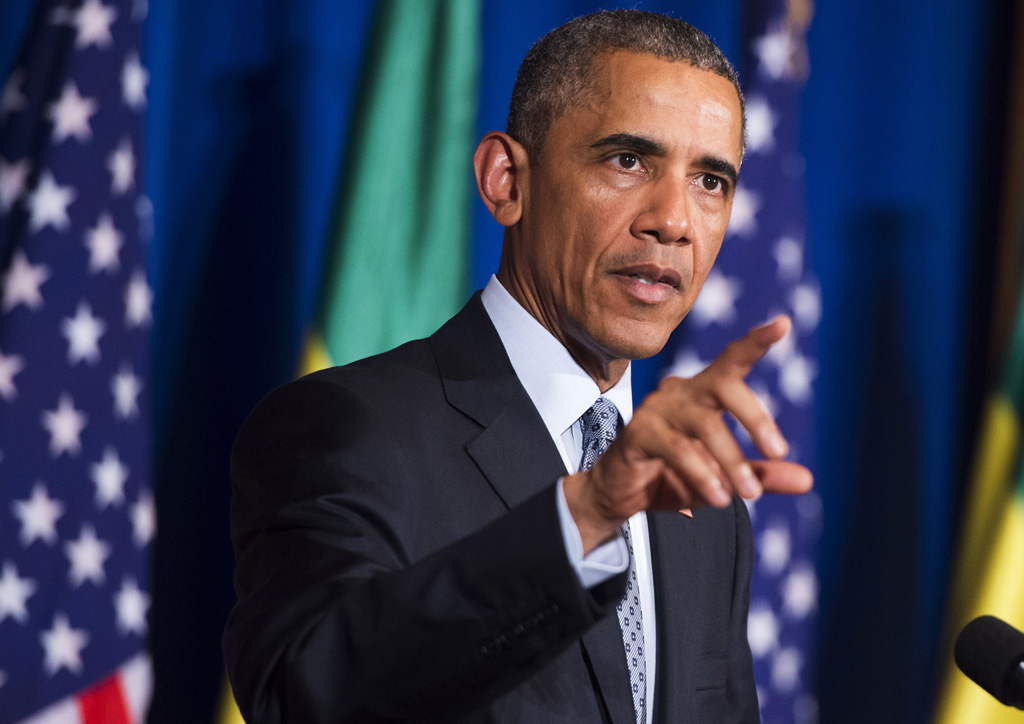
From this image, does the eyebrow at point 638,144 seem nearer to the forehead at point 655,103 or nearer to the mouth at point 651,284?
the forehead at point 655,103

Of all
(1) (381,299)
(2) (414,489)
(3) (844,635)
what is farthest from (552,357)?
(3) (844,635)

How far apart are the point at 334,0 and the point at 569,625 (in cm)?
226

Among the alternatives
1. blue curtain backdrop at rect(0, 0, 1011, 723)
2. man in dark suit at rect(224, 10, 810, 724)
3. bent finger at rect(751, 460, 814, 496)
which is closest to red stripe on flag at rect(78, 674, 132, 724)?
blue curtain backdrop at rect(0, 0, 1011, 723)

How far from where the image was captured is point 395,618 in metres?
1.03

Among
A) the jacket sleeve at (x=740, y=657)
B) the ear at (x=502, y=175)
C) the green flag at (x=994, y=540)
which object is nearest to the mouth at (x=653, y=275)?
the ear at (x=502, y=175)

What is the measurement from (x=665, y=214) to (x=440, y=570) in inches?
29.3

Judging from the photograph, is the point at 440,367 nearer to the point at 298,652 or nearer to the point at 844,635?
the point at 298,652

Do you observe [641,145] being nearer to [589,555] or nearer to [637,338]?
[637,338]

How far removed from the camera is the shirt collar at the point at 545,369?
158 cm

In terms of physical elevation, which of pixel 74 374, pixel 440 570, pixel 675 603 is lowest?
pixel 675 603

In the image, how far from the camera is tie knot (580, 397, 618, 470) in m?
1.57

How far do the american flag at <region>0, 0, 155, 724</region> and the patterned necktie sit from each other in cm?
123

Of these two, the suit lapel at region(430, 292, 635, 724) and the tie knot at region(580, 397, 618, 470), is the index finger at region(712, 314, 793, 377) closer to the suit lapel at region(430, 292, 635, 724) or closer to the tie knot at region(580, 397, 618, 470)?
the suit lapel at region(430, 292, 635, 724)

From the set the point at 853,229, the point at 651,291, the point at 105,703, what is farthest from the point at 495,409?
the point at 853,229
